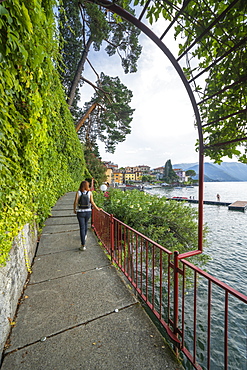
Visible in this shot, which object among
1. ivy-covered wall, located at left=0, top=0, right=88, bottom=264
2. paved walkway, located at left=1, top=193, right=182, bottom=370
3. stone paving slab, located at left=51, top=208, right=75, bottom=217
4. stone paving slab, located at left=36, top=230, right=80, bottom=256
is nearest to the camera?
paved walkway, located at left=1, top=193, right=182, bottom=370

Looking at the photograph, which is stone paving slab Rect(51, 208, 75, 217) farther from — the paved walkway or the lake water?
the lake water

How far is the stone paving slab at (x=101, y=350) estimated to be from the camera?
1.45 meters

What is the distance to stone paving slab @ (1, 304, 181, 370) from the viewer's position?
1.45 m

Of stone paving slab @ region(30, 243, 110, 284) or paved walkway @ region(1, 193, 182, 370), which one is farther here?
stone paving slab @ region(30, 243, 110, 284)

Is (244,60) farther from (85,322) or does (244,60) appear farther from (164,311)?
(164,311)

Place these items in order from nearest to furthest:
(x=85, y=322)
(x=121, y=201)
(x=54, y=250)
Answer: (x=85, y=322) → (x=54, y=250) → (x=121, y=201)

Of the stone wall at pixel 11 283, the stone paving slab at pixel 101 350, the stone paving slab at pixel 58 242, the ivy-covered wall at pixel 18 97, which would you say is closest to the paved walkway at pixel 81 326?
the stone paving slab at pixel 101 350

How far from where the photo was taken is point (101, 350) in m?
1.58

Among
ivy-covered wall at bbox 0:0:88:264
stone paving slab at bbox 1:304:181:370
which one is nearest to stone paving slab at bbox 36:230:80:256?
ivy-covered wall at bbox 0:0:88:264

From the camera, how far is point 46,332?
5.77 feet

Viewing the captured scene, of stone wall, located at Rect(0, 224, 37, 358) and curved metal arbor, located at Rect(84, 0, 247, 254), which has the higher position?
curved metal arbor, located at Rect(84, 0, 247, 254)

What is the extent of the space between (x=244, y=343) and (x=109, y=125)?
14.8 meters

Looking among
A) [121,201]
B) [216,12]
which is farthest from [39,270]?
[216,12]

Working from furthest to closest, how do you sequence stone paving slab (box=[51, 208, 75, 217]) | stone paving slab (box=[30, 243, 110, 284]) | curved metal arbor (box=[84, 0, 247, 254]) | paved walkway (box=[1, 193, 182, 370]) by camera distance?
stone paving slab (box=[51, 208, 75, 217]), stone paving slab (box=[30, 243, 110, 284]), paved walkway (box=[1, 193, 182, 370]), curved metal arbor (box=[84, 0, 247, 254])
